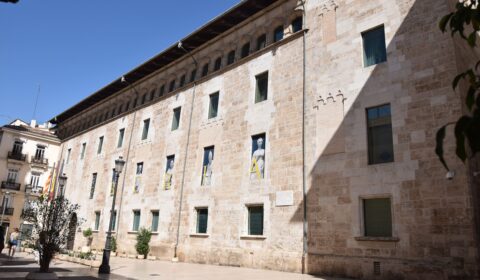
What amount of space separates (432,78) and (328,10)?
570 cm

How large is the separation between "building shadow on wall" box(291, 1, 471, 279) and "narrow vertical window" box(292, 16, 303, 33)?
9.85 feet

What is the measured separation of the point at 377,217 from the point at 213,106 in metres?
11.5

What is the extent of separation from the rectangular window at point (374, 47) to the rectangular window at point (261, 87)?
5.33 meters

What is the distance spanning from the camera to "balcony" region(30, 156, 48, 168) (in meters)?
43.2

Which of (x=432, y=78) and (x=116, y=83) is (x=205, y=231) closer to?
(x=432, y=78)

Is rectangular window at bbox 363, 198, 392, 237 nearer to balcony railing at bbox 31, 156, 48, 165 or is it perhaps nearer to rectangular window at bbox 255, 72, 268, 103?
rectangular window at bbox 255, 72, 268, 103

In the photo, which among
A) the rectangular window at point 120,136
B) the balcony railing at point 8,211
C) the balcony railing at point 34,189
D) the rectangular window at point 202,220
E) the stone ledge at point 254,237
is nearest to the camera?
the stone ledge at point 254,237

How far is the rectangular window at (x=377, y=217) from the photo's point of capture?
40.1 feet

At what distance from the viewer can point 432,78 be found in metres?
12.1

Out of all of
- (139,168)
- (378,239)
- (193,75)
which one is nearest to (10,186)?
(139,168)

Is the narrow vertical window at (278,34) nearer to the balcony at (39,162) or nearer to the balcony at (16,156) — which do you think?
the balcony at (39,162)

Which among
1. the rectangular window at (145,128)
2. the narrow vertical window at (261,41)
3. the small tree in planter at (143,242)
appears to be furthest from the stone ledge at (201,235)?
the narrow vertical window at (261,41)

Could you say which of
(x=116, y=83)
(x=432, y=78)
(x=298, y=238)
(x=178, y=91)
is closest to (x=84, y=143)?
(x=116, y=83)

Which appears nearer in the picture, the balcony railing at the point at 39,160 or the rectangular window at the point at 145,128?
the rectangular window at the point at 145,128
